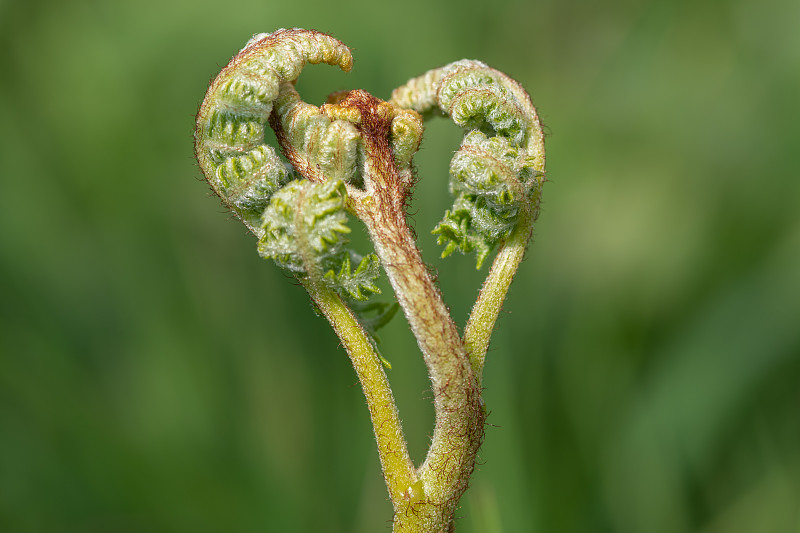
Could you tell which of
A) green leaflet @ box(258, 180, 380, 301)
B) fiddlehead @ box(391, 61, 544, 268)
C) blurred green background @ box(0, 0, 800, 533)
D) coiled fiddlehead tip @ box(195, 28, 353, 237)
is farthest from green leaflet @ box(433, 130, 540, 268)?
blurred green background @ box(0, 0, 800, 533)

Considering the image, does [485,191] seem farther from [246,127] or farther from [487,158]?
[246,127]

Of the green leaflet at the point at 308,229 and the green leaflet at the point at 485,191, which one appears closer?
the green leaflet at the point at 308,229

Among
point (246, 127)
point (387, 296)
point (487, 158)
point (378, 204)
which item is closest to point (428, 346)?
point (378, 204)

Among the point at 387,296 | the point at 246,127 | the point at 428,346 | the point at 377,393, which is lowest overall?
the point at 387,296

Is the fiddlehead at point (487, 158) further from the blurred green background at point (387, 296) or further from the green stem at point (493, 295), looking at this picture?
the blurred green background at point (387, 296)

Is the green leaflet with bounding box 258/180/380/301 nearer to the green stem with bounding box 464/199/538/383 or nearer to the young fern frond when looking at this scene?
the young fern frond

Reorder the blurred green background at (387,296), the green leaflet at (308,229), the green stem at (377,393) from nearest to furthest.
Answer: the green leaflet at (308,229) < the green stem at (377,393) < the blurred green background at (387,296)

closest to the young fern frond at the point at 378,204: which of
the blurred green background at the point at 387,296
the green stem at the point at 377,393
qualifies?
the green stem at the point at 377,393
